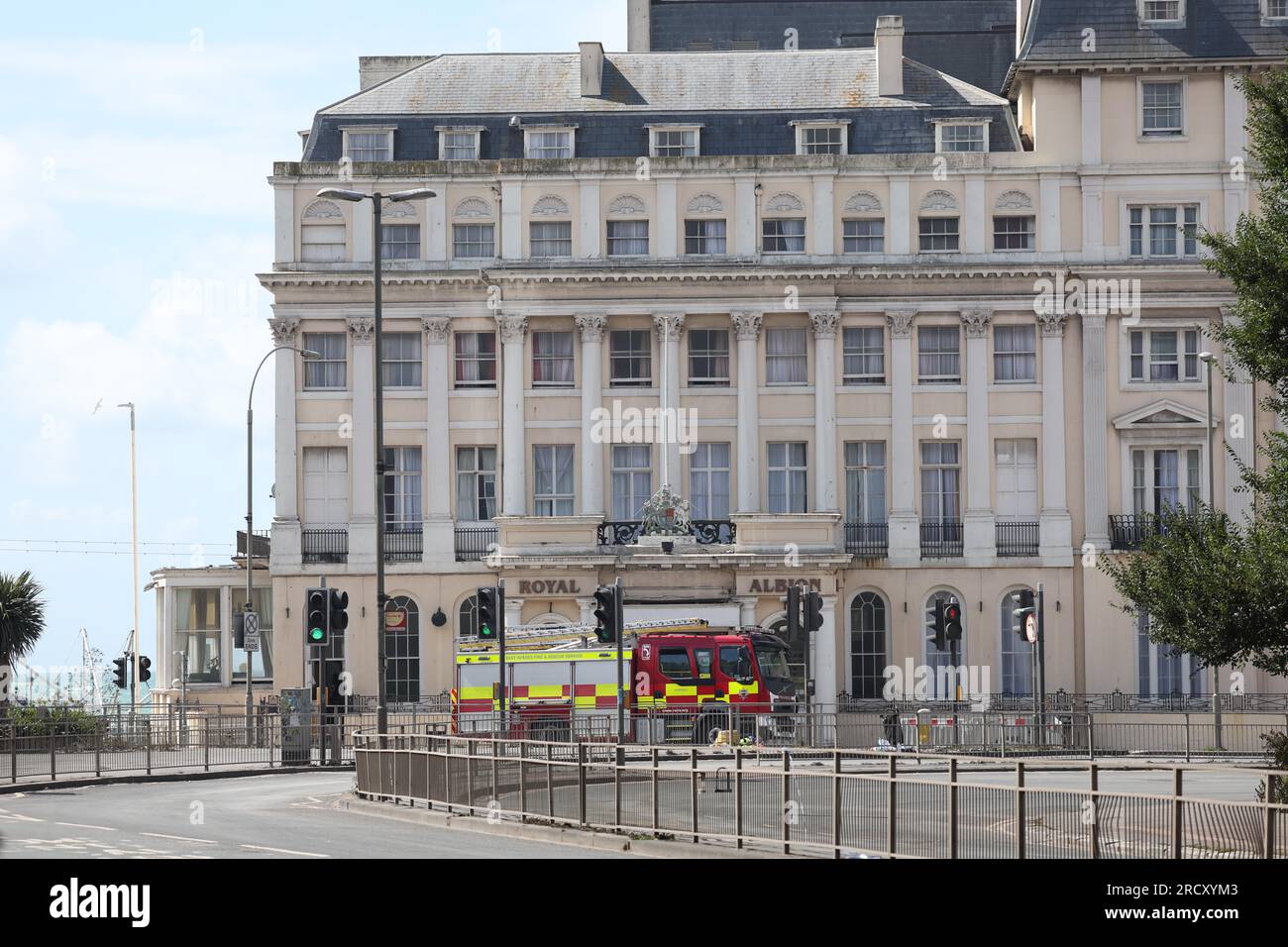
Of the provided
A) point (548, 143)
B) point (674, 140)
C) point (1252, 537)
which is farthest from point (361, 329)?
point (1252, 537)

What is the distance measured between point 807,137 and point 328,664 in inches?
837

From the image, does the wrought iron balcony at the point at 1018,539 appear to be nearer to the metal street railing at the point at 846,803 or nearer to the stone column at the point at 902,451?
the stone column at the point at 902,451

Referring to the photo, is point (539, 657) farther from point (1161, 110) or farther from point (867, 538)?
point (1161, 110)

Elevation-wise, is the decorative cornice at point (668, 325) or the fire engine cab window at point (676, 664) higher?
the decorative cornice at point (668, 325)

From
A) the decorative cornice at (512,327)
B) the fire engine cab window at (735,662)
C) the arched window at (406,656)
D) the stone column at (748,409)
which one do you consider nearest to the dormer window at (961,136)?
the stone column at (748,409)

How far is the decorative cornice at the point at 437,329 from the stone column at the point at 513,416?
65.8 inches

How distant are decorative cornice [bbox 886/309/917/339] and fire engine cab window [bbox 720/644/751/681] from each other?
14.5 meters

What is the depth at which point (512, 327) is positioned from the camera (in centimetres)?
6347

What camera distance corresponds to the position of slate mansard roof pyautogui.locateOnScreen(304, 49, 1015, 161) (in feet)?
212

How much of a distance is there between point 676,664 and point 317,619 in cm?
1293

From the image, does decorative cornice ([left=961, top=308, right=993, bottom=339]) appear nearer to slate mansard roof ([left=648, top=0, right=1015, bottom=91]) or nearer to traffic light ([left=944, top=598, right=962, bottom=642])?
traffic light ([left=944, top=598, right=962, bottom=642])

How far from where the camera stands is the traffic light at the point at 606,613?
1576 inches
